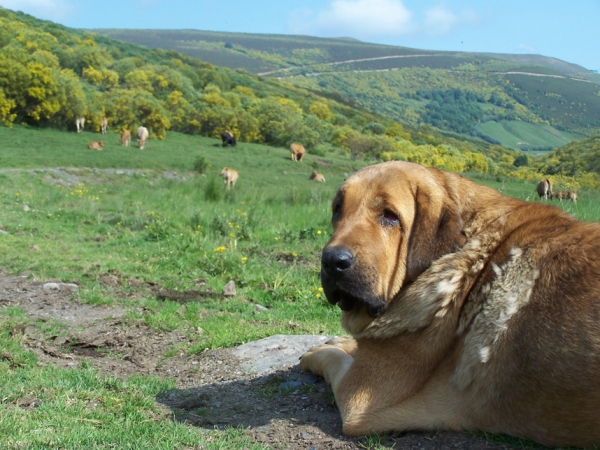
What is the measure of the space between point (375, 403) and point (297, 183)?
105ft

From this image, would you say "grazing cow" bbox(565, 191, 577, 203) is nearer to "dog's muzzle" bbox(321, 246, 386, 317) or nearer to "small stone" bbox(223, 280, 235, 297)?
"small stone" bbox(223, 280, 235, 297)

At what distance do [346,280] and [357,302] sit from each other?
226mm

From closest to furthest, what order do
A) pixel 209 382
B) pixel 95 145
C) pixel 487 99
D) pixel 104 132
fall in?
pixel 209 382 < pixel 95 145 < pixel 104 132 < pixel 487 99

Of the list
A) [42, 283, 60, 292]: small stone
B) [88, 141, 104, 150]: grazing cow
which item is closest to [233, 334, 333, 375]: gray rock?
[42, 283, 60, 292]: small stone

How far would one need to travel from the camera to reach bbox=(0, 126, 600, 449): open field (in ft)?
11.7

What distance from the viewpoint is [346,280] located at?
323cm

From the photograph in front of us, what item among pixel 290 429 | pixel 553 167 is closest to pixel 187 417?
pixel 290 429

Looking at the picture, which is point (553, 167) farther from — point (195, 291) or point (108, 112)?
point (108, 112)

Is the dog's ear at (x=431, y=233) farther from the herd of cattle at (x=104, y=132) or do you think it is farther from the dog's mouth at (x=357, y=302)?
the herd of cattle at (x=104, y=132)

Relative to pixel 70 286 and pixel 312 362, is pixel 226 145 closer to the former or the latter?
pixel 70 286

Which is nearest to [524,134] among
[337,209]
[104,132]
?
[104,132]

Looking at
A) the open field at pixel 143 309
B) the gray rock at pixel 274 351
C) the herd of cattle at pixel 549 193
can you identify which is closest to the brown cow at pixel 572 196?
the herd of cattle at pixel 549 193

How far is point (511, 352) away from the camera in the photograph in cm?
302

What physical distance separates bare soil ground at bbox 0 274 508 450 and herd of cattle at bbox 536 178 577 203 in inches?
368
